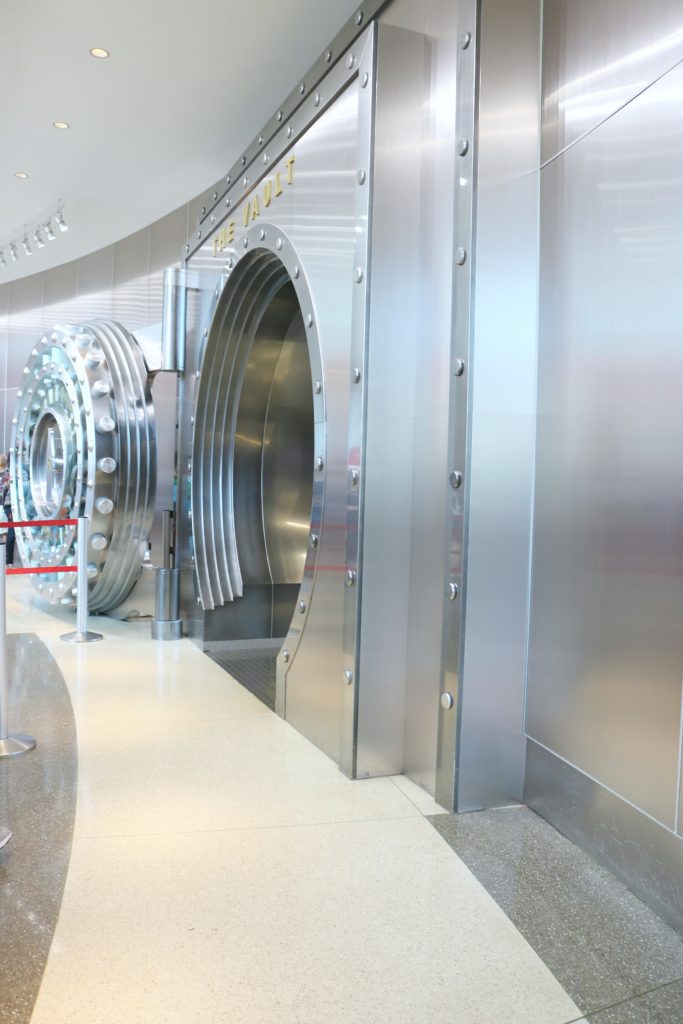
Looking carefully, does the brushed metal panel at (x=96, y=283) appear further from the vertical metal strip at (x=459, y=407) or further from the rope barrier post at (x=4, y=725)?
the vertical metal strip at (x=459, y=407)

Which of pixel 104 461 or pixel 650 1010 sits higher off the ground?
pixel 104 461

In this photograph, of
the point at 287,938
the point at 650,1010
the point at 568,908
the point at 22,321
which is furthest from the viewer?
the point at 22,321

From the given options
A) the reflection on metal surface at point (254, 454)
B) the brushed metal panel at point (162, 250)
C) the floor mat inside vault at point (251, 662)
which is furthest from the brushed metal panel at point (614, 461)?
the brushed metal panel at point (162, 250)

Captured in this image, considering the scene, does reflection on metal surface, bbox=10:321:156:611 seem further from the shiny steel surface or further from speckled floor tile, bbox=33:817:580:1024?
speckled floor tile, bbox=33:817:580:1024

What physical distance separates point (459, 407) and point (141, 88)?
3.02 metres

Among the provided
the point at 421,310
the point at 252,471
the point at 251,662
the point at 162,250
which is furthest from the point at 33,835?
the point at 162,250

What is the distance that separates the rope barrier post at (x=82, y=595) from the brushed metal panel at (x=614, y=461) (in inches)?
131

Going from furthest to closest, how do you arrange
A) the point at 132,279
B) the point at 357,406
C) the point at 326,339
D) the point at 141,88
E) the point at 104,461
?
the point at 132,279 < the point at 104,461 < the point at 141,88 < the point at 326,339 < the point at 357,406

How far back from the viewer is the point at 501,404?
8.05ft

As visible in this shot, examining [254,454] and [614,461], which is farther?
[254,454]

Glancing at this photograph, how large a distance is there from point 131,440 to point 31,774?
3.11 m

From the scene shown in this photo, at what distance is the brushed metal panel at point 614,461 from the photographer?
6.35 feet

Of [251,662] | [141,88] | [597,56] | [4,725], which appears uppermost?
[141,88]

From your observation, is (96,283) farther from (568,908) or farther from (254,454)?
(568,908)
